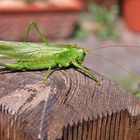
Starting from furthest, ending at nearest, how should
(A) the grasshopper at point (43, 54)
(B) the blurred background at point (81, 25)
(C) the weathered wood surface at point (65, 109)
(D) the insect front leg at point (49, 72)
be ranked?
(B) the blurred background at point (81, 25) → (A) the grasshopper at point (43, 54) → (D) the insect front leg at point (49, 72) → (C) the weathered wood surface at point (65, 109)

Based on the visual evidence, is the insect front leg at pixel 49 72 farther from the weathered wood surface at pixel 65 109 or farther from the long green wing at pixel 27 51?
the long green wing at pixel 27 51

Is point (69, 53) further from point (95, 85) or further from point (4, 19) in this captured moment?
point (4, 19)

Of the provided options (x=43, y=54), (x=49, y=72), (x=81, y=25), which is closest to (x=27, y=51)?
(x=43, y=54)

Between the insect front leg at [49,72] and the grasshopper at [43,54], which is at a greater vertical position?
the grasshopper at [43,54]

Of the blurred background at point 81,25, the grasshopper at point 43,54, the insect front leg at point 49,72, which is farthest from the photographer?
the blurred background at point 81,25

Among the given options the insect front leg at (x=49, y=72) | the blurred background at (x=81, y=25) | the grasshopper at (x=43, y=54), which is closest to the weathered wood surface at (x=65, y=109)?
the insect front leg at (x=49, y=72)

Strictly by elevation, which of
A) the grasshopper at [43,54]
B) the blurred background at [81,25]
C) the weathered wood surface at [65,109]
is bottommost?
the weathered wood surface at [65,109]

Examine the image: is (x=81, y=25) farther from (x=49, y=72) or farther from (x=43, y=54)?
(x=49, y=72)
